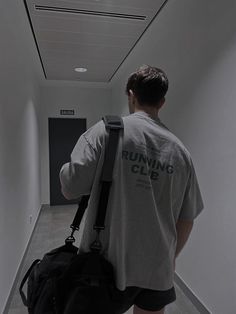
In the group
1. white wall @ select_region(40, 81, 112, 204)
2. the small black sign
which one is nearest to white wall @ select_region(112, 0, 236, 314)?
white wall @ select_region(40, 81, 112, 204)

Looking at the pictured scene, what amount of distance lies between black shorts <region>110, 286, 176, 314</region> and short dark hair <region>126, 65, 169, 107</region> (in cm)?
73

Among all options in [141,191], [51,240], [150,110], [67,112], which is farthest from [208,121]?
[67,112]

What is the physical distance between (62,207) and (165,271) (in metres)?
4.66

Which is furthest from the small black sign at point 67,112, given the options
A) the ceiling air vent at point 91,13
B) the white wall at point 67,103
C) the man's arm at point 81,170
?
the man's arm at point 81,170

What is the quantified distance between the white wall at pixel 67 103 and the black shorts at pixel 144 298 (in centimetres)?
467

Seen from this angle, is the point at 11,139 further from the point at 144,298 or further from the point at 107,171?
the point at 144,298

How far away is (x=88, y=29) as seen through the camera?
2773 mm

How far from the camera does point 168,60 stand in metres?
2.56

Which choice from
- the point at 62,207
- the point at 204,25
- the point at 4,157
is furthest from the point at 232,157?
the point at 62,207

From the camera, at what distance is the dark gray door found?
216 inches

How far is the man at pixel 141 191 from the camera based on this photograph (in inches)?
35.7

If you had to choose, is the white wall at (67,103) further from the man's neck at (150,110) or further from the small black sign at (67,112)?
the man's neck at (150,110)

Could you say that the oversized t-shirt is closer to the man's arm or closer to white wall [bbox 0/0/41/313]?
the man's arm

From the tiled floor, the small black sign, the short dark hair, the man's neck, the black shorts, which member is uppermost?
the small black sign
